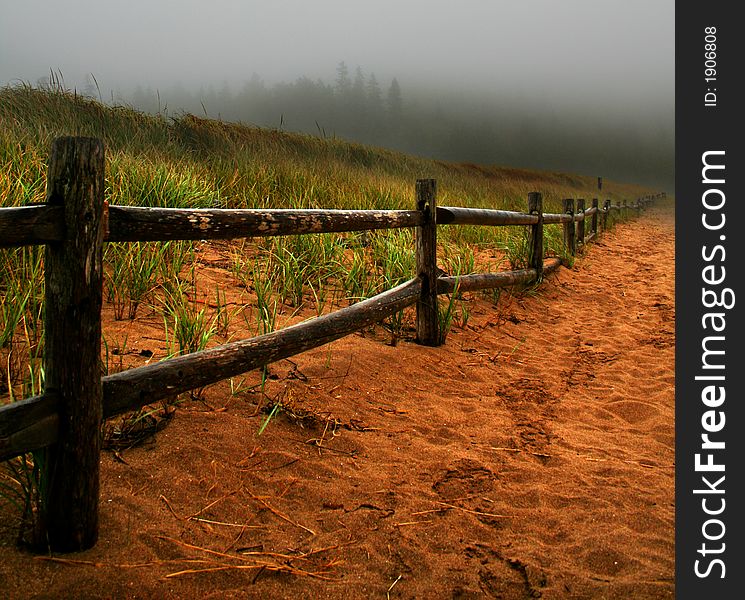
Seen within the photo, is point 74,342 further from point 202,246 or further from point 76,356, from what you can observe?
point 202,246

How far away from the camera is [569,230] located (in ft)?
29.7

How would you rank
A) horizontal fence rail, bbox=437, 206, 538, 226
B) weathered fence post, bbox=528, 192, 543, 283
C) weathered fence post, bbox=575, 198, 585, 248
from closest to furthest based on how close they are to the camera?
horizontal fence rail, bbox=437, 206, 538, 226
weathered fence post, bbox=528, 192, 543, 283
weathered fence post, bbox=575, 198, 585, 248

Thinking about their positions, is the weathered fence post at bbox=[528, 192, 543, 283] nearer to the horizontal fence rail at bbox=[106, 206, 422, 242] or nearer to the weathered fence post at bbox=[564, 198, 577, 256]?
the weathered fence post at bbox=[564, 198, 577, 256]

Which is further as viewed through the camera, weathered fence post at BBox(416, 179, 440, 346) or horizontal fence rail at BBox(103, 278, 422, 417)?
weathered fence post at BBox(416, 179, 440, 346)

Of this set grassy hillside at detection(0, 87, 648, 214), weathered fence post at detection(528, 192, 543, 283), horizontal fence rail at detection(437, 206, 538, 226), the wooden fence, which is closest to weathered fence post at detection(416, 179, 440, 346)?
horizontal fence rail at detection(437, 206, 538, 226)

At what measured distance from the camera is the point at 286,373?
3166mm

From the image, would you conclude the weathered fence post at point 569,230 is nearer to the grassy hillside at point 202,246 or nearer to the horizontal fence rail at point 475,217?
the grassy hillside at point 202,246

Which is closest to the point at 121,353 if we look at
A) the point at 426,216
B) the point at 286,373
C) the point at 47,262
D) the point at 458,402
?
the point at 286,373

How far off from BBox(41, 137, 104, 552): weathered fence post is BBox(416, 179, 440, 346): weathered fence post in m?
2.59

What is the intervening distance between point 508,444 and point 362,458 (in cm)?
76

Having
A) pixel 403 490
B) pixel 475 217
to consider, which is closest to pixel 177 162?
pixel 475 217

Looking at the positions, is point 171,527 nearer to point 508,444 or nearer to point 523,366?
point 508,444

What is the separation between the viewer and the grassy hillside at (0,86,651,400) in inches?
118

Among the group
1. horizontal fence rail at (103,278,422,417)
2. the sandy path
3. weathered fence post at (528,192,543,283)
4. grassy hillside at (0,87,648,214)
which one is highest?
grassy hillside at (0,87,648,214)
